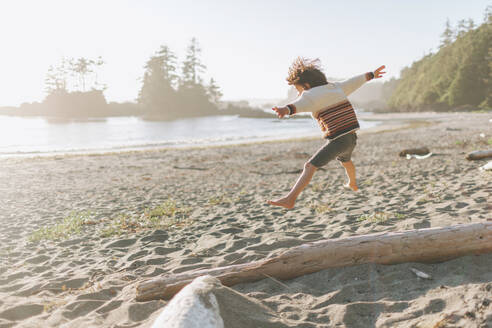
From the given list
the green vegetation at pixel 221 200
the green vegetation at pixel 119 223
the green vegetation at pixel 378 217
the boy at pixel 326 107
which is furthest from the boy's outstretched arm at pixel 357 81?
the green vegetation at pixel 221 200

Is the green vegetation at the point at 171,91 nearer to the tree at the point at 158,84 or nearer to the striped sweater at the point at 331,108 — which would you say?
the tree at the point at 158,84

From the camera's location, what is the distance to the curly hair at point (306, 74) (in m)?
4.28

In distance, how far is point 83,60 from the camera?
9850cm

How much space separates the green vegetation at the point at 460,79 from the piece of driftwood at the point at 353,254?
6476 cm

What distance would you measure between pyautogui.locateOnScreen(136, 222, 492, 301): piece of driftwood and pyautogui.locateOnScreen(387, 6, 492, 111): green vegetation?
64.8 meters

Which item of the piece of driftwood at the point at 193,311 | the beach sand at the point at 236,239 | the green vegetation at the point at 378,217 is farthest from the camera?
the green vegetation at the point at 378,217

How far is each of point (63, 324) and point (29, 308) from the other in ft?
2.29

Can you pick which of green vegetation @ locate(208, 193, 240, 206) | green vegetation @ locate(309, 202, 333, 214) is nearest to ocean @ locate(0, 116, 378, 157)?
green vegetation @ locate(208, 193, 240, 206)

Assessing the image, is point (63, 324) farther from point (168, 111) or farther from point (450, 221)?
point (168, 111)

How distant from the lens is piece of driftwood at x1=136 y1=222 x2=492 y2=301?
12.2 ft

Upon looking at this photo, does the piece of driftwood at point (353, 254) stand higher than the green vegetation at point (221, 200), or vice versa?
the piece of driftwood at point (353, 254)

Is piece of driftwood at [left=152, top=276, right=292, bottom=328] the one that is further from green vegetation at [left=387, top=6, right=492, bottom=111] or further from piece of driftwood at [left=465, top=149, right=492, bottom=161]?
→ green vegetation at [left=387, top=6, right=492, bottom=111]

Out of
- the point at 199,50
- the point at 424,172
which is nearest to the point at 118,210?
the point at 424,172

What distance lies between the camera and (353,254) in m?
3.88
